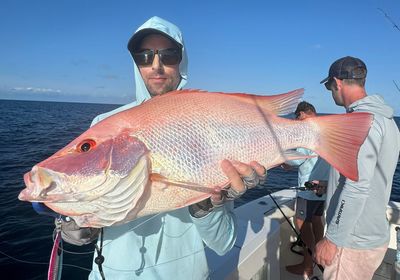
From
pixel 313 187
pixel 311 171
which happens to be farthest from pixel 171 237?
pixel 311 171

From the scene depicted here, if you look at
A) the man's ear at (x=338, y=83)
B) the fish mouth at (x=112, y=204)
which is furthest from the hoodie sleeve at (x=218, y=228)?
the man's ear at (x=338, y=83)

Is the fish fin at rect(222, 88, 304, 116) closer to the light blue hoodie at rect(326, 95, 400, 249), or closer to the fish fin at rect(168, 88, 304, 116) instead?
the fish fin at rect(168, 88, 304, 116)

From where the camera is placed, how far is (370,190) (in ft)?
9.11

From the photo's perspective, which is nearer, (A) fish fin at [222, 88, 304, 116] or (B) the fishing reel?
(A) fish fin at [222, 88, 304, 116]

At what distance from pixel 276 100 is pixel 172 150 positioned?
84cm

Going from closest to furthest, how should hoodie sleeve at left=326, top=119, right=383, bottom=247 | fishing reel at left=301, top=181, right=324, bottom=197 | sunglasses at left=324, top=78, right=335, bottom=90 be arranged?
hoodie sleeve at left=326, top=119, right=383, bottom=247, sunglasses at left=324, top=78, right=335, bottom=90, fishing reel at left=301, top=181, right=324, bottom=197

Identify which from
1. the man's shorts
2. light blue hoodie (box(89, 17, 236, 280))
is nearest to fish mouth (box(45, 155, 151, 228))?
light blue hoodie (box(89, 17, 236, 280))

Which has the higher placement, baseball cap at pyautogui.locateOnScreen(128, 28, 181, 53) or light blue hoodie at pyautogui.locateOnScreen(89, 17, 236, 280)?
baseball cap at pyautogui.locateOnScreen(128, 28, 181, 53)

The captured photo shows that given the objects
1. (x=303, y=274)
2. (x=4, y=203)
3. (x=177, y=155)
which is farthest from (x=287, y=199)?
(x=4, y=203)

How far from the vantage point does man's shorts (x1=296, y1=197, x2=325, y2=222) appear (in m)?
4.73

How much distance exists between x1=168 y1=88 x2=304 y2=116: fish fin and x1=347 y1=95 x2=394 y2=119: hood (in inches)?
52.8

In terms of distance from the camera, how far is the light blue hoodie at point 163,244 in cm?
170

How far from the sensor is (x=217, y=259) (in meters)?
2.83

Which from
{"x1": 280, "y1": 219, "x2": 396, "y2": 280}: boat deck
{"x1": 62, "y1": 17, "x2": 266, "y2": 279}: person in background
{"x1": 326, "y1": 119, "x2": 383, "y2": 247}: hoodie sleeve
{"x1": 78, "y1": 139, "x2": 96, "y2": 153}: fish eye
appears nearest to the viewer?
{"x1": 78, "y1": 139, "x2": 96, "y2": 153}: fish eye
